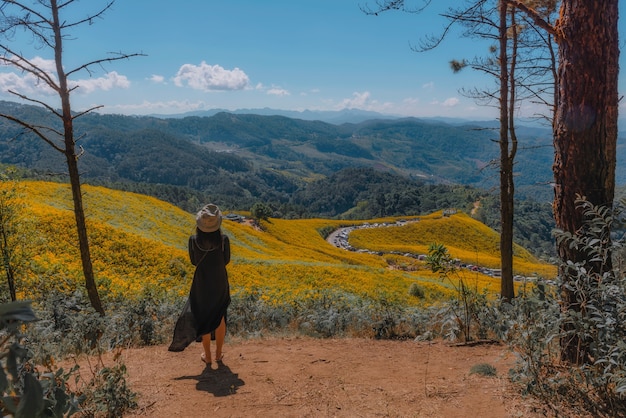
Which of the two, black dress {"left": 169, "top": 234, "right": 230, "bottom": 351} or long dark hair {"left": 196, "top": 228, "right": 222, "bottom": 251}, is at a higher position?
long dark hair {"left": 196, "top": 228, "right": 222, "bottom": 251}

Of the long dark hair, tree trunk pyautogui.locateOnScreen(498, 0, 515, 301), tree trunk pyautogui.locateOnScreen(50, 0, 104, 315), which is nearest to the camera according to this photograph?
the long dark hair

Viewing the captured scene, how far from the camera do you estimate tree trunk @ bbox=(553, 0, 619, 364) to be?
452 cm

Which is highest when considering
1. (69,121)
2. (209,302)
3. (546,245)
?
(69,121)

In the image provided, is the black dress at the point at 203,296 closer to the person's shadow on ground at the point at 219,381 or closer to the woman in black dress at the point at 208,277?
the woman in black dress at the point at 208,277

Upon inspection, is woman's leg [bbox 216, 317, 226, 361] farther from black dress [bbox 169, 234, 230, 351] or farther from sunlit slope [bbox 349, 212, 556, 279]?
sunlit slope [bbox 349, 212, 556, 279]

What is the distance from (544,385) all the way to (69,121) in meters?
9.79

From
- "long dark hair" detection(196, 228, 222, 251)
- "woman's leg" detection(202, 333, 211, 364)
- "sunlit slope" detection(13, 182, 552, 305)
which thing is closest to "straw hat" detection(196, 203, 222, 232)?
"long dark hair" detection(196, 228, 222, 251)

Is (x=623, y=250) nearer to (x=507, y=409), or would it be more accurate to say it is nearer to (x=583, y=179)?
(x=583, y=179)

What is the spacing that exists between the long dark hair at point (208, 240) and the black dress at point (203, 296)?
0.04 meters

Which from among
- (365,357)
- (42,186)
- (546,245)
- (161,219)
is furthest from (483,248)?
(365,357)

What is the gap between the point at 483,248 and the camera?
7075cm

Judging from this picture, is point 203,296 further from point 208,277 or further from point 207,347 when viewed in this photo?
point 207,347

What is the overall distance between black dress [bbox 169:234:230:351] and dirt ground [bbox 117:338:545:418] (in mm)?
550

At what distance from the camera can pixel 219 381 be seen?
5559 millimetres
